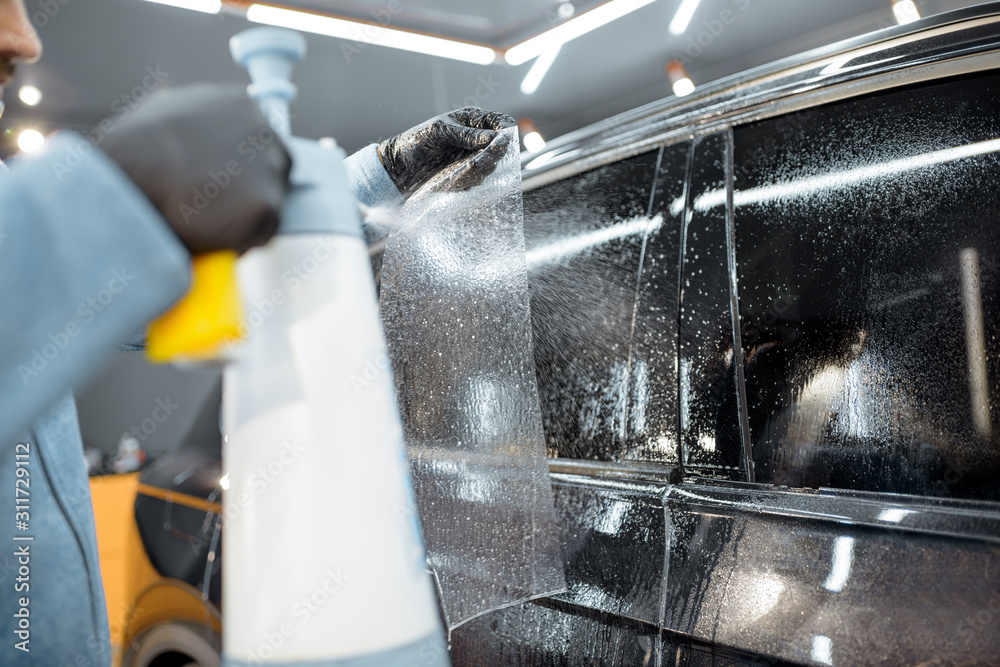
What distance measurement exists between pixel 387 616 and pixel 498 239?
801 millimetres

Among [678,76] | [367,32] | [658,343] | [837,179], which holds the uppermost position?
[678,76]

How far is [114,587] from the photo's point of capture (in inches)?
168

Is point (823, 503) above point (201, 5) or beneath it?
beneath

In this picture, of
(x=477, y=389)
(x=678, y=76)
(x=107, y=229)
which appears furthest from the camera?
(x=678, y=76)

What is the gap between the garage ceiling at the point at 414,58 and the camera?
1.49 m

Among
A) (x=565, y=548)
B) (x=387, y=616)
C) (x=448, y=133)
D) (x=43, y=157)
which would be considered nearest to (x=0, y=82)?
(x=43, y=157)

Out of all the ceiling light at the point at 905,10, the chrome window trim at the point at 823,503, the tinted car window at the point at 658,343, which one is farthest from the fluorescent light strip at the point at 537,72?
the chrome window trim at the point at 823,503

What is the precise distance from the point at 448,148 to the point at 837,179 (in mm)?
678

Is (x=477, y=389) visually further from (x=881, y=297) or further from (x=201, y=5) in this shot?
(x=201, y=5)

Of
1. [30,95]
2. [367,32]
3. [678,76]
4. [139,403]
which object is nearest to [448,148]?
[367,32]

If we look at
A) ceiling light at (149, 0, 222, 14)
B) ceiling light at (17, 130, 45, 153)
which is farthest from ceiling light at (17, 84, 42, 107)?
ceiling light at (17, 130, 45, 153)

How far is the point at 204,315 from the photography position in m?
0.43

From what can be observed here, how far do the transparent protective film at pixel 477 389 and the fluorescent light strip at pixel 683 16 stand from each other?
16.1ft

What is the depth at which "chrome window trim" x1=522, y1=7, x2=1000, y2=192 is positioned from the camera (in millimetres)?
1111
